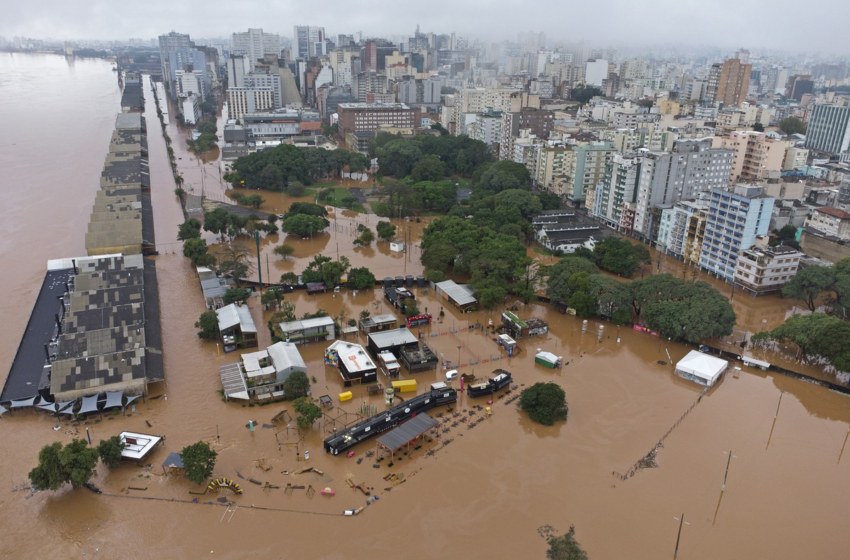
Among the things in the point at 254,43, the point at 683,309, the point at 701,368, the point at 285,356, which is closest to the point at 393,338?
the point at 285,356

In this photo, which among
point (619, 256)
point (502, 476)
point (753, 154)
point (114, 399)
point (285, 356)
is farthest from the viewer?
point (753, 154)

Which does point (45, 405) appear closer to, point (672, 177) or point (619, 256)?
point (619, 256)

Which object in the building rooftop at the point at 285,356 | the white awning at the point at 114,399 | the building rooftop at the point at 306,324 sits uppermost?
the building rooftop at the point at 285,356

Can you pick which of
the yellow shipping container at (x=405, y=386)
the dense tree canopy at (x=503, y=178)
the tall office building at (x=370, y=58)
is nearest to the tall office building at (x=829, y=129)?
the dense tree canopy at (x=503, y=178)

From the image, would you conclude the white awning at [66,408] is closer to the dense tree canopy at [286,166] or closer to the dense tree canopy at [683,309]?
the dense tree canopy at [683,309]

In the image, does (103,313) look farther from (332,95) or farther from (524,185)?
(332,95)

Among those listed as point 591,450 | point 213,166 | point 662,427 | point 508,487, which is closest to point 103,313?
point 508,487

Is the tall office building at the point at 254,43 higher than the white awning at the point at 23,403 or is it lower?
higher

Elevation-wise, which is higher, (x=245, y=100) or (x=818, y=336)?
(x=245, y=100)
